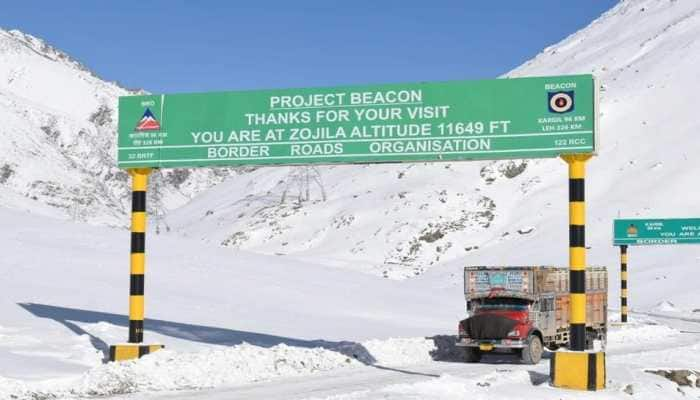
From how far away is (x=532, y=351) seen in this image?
2344 cm

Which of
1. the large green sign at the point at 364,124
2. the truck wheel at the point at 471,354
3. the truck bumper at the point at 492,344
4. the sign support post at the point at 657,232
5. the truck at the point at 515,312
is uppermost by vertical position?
→ the large green sign at the point at 364,124

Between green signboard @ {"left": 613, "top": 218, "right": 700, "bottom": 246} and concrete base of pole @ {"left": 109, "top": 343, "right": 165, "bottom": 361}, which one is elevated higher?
green signboard @ {"left": 613, "top": 218, "right": 700, "bottom": 246}

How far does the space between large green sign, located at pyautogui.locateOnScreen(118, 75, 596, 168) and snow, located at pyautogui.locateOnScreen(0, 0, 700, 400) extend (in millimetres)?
4131

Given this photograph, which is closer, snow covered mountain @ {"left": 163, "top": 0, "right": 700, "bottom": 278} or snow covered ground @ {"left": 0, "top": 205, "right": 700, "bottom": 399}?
snow covered ground @ {"left": 0, "top": 205, "right": 700, "bottom": 399}

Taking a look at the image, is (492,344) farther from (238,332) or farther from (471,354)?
(238,332)

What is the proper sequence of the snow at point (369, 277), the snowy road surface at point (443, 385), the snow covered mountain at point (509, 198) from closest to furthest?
the snowy road surface at point (443, 385), the snow at point (369, 277), the snow covered mountain at point (509, 198)

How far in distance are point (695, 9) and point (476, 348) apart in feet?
437

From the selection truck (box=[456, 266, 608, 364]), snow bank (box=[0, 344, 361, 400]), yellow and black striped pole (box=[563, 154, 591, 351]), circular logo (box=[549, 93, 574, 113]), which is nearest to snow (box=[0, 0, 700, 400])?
snow bank (box=[0, 344, 361, 400])

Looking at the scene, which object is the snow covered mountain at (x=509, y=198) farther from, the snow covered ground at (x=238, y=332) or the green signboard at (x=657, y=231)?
the snow covered ground at (x=238, y=332)

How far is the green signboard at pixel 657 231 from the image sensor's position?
4231 centimetres

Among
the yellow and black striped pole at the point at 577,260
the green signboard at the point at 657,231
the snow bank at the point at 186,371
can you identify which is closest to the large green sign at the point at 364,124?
the yellow and black striped pole at the point at 577,260

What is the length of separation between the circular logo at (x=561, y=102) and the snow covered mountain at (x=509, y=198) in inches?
2233

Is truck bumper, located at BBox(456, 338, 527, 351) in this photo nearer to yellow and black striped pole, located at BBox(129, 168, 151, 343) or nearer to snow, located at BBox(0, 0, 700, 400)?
snow, located at BBox(0, 0, 700, 400)

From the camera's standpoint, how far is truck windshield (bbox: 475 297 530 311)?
949 inches
